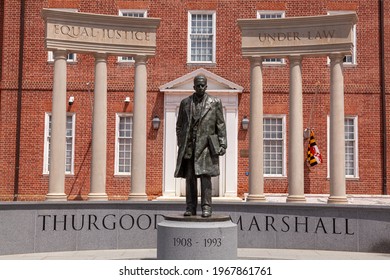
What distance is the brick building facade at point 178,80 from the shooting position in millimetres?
21812

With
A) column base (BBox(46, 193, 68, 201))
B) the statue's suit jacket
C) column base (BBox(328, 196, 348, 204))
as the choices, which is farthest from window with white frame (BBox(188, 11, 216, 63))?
the statue's suit jacket

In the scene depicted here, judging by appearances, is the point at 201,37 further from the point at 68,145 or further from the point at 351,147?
the point at 351,147

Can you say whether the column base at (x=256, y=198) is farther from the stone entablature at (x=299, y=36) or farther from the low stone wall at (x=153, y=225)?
the stone entablature at (x=299, y=36)

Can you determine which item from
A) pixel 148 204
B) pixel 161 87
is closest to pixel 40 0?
pixel 161 87

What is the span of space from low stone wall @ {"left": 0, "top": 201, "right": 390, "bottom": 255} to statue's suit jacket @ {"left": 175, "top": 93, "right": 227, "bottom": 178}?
4134mm

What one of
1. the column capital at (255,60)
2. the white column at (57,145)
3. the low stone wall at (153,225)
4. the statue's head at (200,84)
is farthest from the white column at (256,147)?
the statue's head at (200,84)

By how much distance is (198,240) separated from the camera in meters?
8.45

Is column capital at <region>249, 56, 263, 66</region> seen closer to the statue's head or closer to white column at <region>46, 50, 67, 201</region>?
white column at <region>46, 50, 67, 201</region>

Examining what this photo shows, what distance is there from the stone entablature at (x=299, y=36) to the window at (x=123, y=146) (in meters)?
7.69

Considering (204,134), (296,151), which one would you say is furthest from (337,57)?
(204,134)

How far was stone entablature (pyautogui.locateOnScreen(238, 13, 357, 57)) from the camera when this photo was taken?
15.7 metres

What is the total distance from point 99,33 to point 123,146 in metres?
6.81

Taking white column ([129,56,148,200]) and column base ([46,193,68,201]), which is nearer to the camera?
column base ([46,193,68,201])

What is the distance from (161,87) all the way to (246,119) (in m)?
3.85
